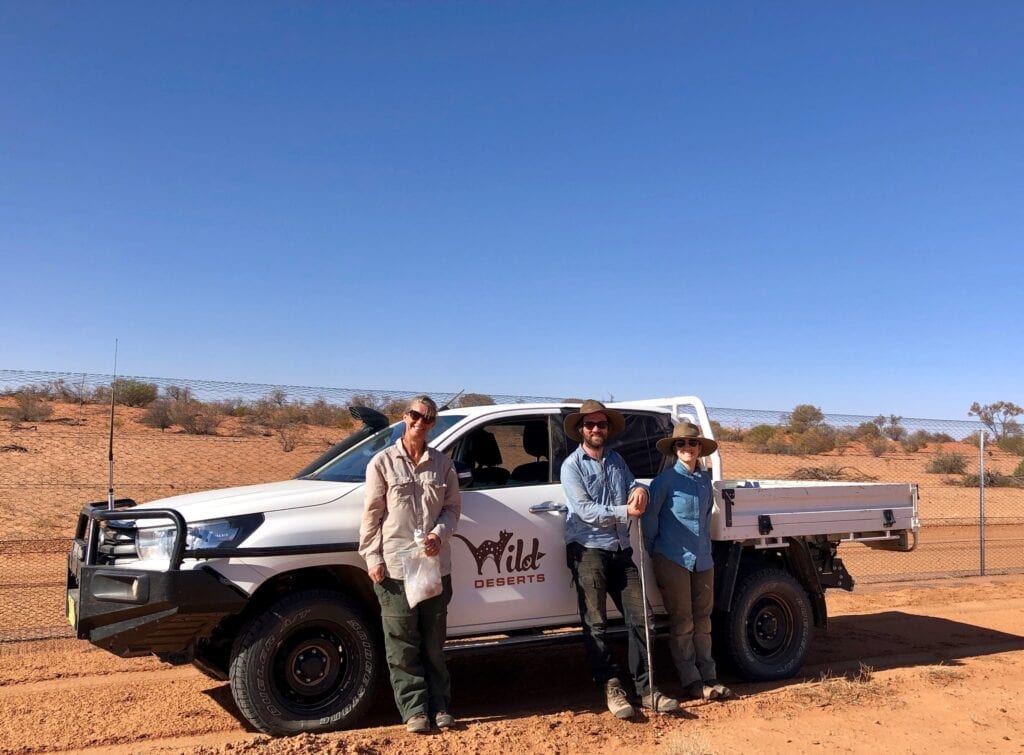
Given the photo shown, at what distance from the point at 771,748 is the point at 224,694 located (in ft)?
→ 12.6

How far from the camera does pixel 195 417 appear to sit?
25.9 m

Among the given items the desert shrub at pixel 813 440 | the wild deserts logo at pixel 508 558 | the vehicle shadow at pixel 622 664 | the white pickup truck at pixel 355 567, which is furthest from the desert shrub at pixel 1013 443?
the wild deserts logo at pixel 508 558

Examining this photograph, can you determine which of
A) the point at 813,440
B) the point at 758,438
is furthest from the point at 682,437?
the point at 758,438

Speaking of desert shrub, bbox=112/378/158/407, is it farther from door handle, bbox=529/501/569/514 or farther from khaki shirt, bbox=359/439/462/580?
khaki shirt, bbox=359/439/462/580

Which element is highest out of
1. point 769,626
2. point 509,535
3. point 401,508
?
point 401,508

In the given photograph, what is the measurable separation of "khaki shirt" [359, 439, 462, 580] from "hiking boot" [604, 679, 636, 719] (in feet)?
4.72

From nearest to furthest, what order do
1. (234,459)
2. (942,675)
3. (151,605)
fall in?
1. (151,605)
2. (942,675)
3. (234,459)

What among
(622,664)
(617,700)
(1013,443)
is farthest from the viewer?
(1013,443)

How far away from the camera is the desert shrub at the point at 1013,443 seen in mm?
→ 22822

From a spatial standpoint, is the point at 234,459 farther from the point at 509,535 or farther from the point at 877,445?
the point at 877,445

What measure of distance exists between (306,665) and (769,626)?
3815 millimetres

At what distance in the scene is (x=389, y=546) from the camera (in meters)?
5.55

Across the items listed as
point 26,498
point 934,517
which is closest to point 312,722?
point 26,498

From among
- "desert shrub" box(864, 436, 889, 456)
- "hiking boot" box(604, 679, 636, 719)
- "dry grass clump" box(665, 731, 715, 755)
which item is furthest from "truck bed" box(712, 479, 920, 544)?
"desert shrub" box(864, 436, 889, 456)
